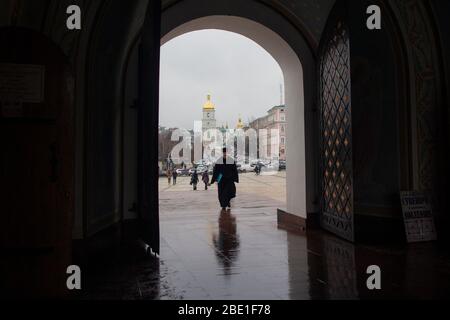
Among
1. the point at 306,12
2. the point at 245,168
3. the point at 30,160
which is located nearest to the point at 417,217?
the point at 306,12

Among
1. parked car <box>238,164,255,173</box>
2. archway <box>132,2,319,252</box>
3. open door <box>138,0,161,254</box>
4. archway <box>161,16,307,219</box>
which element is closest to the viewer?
open door <box>138,0,161,254</box>

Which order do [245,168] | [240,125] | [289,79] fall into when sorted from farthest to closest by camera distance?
1. [240,125]
2. [245,168]
3. [289,79]

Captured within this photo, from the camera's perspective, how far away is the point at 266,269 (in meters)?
4.52

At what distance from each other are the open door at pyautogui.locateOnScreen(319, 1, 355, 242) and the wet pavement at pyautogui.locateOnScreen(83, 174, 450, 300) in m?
0.43

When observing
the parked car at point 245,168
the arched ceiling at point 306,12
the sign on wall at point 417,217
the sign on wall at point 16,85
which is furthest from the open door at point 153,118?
the parked car at point 245,168

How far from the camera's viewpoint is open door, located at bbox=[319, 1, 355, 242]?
6.16 m

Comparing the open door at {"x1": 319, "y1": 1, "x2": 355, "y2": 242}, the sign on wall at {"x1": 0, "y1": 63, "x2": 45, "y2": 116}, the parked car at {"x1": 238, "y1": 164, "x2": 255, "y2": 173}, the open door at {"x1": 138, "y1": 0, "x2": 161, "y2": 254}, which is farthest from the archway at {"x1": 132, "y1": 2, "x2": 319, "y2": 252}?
the parked car at {"x1": 238, "y1": 164, "x2": 255, "y2": 173}

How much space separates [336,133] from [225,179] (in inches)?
186

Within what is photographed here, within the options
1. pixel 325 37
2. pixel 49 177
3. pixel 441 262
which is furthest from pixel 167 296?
pixel 325 37

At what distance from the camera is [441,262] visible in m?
4.90

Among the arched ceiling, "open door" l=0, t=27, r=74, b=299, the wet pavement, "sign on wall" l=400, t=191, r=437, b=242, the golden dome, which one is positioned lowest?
the wet pavement

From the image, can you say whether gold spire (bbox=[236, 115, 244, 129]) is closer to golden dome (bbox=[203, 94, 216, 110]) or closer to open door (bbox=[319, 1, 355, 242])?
golden dome (bbox=[203, 94, 216, 110])

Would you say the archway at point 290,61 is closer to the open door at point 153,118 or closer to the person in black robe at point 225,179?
the open door at point 153,118

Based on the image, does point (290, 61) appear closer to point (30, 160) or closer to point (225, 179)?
point (225, 179)
